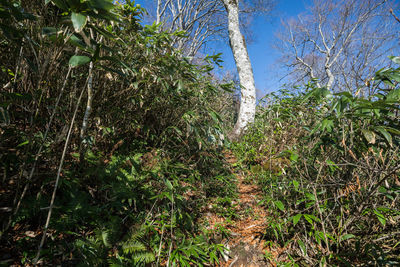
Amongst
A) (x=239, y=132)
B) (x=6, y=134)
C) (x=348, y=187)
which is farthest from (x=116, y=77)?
(x=239, y=132)

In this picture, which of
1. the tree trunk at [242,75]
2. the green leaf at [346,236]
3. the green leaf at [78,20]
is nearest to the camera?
the green leaf at [78,20]

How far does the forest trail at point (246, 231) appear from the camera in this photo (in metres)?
1.69

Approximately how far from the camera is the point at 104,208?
153 cm

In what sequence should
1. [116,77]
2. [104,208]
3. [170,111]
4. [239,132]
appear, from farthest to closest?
1. [239,132]
2. [170,111]
3. [116,77]
4. [104,208]

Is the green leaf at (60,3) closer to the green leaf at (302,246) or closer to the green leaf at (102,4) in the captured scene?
the green leaf at (102,4)

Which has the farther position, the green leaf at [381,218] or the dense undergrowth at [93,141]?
the green leaf at [381,218]

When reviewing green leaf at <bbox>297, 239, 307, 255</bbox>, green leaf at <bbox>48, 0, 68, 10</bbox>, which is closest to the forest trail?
Result: green leaf at <bbox>297, 239, 307, 255</bbox>

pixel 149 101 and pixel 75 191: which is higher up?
pixel 149 101

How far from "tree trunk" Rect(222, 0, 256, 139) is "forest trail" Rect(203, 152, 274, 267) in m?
2.47

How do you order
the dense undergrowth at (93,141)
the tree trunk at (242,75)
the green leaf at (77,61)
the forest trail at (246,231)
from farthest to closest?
the tree trunk at (242,75) → the forest trail at (246,231) → the dense undergrowth at (93,141) → the green leaf at (77,61)

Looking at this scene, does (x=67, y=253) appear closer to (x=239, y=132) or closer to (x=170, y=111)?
(x=170, y=111)

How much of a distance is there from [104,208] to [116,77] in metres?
1.21

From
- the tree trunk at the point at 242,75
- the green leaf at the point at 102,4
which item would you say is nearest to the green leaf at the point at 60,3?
the green leaf at the point at 102,4

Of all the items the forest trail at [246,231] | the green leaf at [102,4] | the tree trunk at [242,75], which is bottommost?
the forest trail at [246,231]
